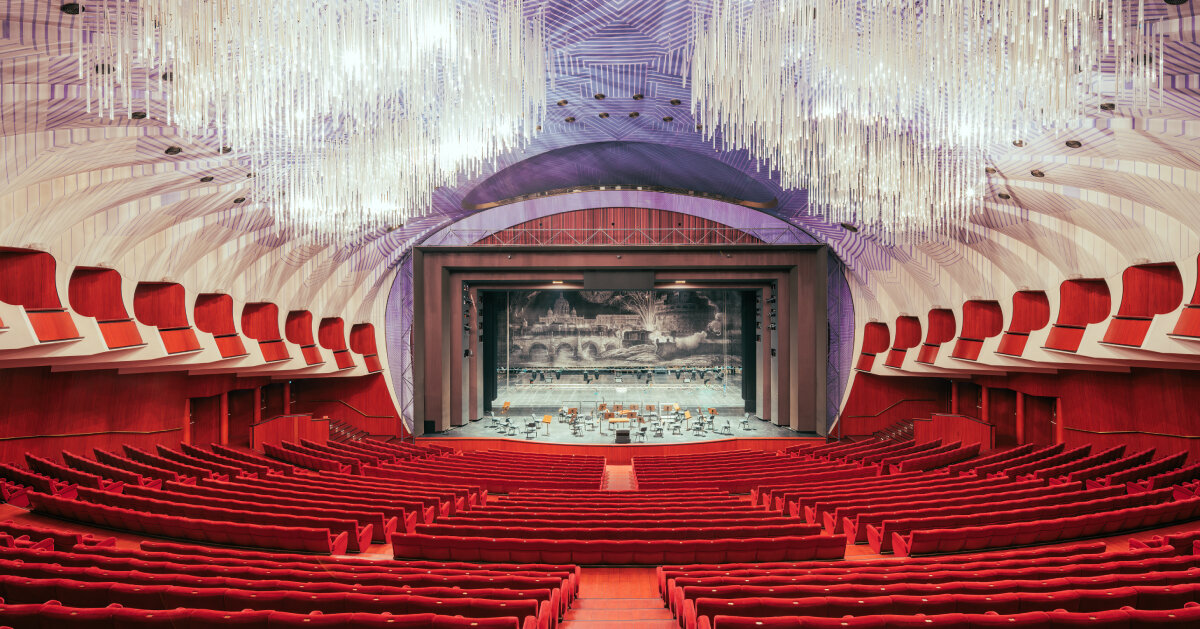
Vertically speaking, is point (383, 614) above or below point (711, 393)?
above

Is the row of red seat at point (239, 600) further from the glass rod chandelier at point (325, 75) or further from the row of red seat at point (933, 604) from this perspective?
the glass rod chandelier at point (325, 75)

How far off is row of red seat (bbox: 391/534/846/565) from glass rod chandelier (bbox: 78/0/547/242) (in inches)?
211

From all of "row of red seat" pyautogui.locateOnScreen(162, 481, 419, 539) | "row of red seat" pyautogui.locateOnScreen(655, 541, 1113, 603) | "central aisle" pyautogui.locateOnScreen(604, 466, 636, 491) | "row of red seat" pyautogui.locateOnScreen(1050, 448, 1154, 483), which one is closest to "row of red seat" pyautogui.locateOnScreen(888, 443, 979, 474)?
"row of red seat" pyautogui.locateOnScreen(1050, 448, 1154, 483)

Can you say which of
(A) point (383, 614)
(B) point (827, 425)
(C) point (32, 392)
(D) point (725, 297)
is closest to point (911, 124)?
(A) point (383, 614)

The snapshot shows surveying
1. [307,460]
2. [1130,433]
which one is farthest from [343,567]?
[1130,433]

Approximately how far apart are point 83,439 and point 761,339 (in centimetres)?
2214

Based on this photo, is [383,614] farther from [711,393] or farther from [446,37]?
[711,393]

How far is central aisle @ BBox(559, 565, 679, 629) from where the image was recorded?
19.4 ft

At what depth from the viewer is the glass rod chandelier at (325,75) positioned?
571 cm

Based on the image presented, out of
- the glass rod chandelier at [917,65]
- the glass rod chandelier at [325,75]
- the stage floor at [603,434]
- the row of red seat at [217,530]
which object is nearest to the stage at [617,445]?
the stage floor at [603,434]

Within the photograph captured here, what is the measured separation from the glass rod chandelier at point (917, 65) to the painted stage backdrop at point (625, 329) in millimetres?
21446

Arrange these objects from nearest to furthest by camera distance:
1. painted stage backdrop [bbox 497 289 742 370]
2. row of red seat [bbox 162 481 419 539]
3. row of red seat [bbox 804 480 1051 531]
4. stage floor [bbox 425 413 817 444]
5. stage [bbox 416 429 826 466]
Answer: row of red seat [bbox 162 481 419 539], row of red seat [bbox 804 480 1051 531], stage [bbox 416 429 826 466], stage floor [bbox 425 413 817 444], painted stage backdrop [bbox 497 289 742 370]

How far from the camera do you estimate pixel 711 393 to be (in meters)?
30.4

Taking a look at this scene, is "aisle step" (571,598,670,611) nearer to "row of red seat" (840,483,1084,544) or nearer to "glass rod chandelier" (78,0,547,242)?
"row of red seat" (840,483,1084,544)
